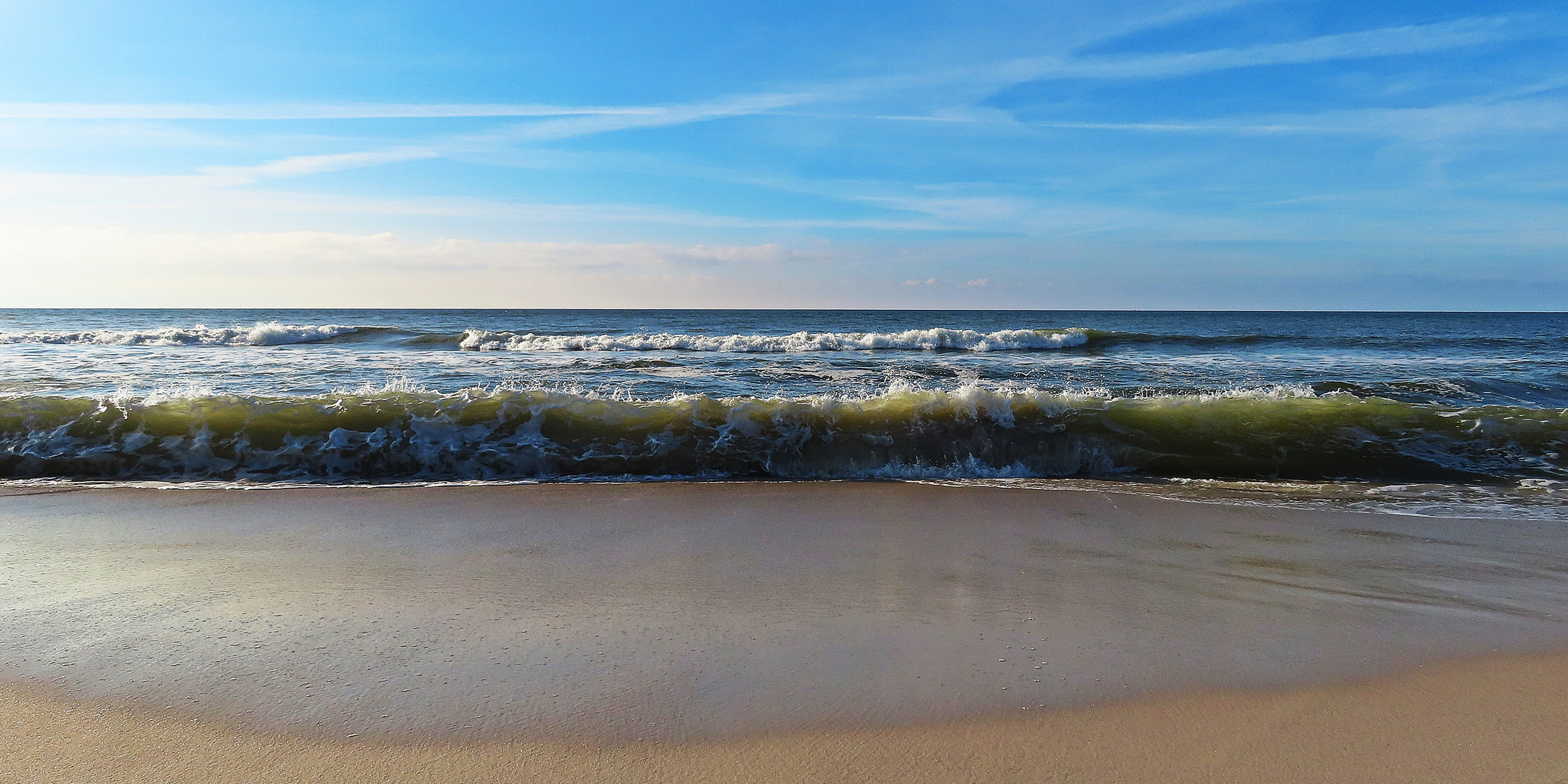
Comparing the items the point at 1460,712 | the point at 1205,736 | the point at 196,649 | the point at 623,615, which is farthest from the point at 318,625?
the point at 1460,712

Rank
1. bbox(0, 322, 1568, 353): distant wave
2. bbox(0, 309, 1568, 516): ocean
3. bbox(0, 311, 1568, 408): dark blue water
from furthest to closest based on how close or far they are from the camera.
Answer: bbox(0, 322, 1568, 353): distant wave → bbox(0, 311, 1568, 408): dark blue water → bbox(0, 309, 1568, 516): ocean

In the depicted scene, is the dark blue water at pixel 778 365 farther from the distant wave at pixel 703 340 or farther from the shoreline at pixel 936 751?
the shoreline at pixel 936 751

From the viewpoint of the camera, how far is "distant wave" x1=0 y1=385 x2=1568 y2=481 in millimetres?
6207

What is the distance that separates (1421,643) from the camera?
2.78 metres

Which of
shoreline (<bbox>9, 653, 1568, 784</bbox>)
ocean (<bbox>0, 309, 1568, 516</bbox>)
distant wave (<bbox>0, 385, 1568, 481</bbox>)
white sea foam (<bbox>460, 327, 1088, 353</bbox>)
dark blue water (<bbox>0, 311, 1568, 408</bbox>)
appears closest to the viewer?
shoreline (<bbox>9, 653, 1568, 784</bbox>)

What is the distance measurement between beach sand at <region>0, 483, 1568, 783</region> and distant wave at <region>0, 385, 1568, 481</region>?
172cm

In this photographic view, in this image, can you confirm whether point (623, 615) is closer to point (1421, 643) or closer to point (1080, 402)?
point (1421, 643)

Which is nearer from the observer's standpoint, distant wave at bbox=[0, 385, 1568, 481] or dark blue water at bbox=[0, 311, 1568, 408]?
distant wave at bbox=[0, 385, 1568, 481]

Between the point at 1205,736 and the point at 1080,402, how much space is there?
5.45 m

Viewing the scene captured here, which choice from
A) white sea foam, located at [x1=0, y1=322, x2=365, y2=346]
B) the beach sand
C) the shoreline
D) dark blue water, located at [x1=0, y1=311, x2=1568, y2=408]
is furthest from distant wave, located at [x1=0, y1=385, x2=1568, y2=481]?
white sea foam, located at [x1=0, y1=322, x2=365, y2=346]

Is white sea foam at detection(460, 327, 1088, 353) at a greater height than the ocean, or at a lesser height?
greater

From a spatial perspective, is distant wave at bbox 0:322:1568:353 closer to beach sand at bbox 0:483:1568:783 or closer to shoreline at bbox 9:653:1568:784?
beach sand at bbox 0:483:1568:783

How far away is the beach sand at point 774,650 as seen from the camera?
78.2 inches

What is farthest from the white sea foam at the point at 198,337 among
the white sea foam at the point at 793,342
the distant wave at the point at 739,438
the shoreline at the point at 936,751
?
the shoreline at the point at 936,751
